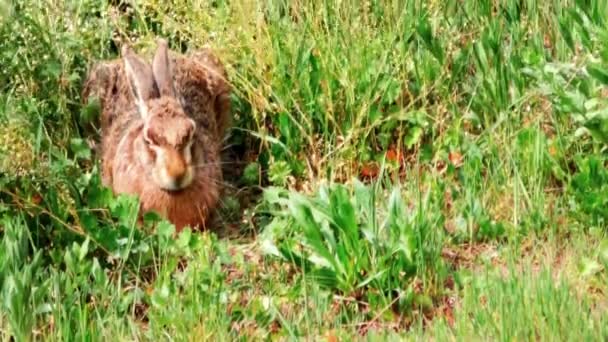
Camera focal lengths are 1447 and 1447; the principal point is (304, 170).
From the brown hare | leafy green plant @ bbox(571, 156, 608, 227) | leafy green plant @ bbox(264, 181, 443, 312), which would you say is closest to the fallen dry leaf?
leafy green plant @ bbox(571, 156, 608, 227)

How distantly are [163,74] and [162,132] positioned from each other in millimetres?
652

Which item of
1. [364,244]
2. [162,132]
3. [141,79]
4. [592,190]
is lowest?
[364,244]

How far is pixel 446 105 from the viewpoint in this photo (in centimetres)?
693

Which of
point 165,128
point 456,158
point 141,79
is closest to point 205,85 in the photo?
point 141,79

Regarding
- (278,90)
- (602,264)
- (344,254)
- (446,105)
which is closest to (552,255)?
(602,264)

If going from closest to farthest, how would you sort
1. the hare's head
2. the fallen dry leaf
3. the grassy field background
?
the grassy field background, the hare's head, the fallen dry leaf

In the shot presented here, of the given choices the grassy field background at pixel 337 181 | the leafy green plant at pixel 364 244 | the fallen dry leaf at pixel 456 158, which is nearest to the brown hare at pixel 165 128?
the grassy field background at pixel 337 181

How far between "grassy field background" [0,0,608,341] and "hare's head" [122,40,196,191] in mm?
254

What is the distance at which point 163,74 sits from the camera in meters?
7.02

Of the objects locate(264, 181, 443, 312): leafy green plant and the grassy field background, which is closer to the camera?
the grassy field background

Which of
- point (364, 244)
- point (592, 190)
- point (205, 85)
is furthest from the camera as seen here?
point (205, 85)

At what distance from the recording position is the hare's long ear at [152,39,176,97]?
700cm

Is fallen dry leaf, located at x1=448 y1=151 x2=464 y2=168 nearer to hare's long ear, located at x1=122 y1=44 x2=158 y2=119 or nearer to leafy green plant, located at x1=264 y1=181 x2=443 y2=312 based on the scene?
leafy green plant, located at x1=264 y1=181 x2=443 y2=312

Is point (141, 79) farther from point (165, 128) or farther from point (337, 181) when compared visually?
point (337, 181)
